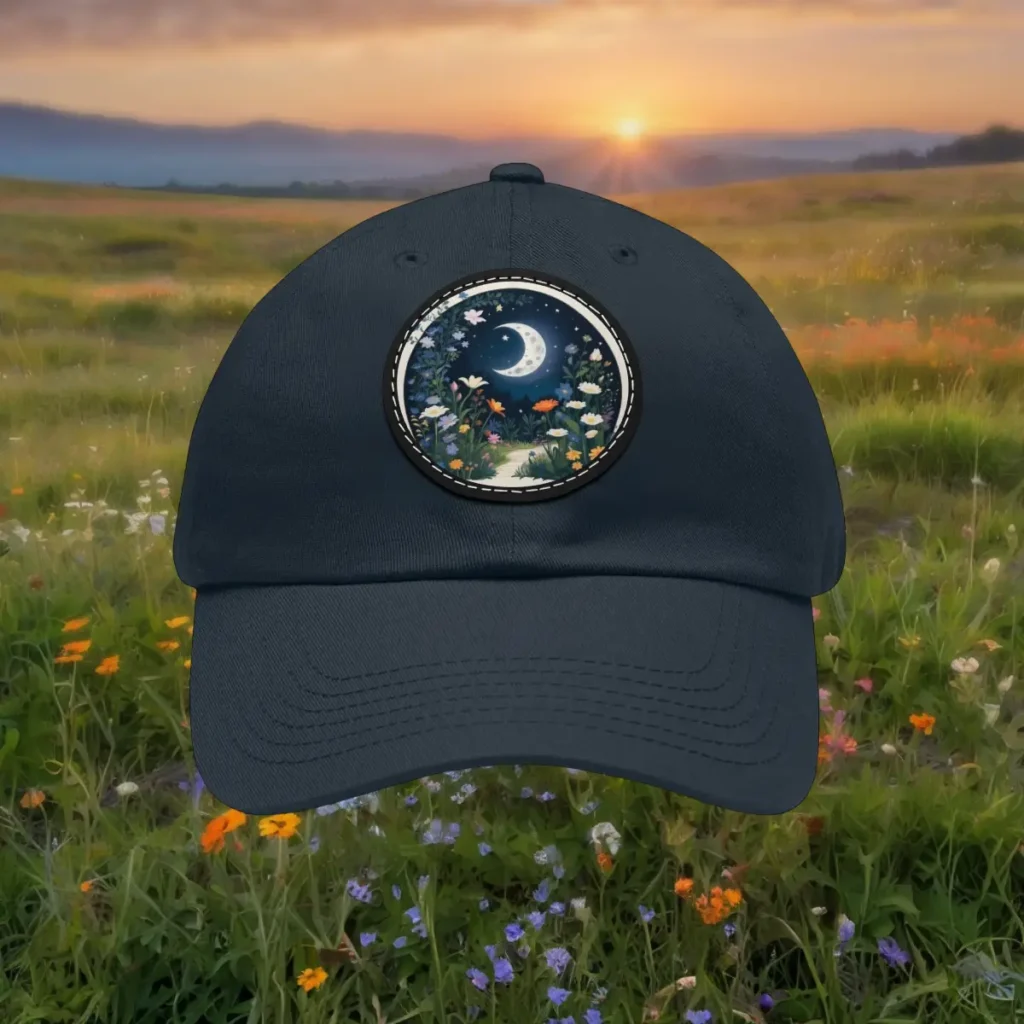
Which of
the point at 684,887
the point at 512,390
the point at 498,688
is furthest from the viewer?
the point at 684,887

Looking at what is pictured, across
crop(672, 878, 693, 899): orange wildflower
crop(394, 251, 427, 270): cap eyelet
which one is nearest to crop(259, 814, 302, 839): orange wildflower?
crop(672, 878, 693, 899): orange wildflower

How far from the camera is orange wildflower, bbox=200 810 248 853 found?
1030mm

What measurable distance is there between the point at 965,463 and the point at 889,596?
2.52 ft

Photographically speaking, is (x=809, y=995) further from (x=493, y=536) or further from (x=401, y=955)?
(x=493, y=536)

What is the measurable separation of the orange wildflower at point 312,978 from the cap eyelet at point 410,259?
0.72 meters

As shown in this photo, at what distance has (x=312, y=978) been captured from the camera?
3.15 feet

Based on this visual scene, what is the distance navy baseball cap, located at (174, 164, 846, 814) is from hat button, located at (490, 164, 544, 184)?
0.09m

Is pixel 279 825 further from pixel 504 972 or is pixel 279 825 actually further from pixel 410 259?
pixel 410 259

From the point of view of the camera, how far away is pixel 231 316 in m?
2.30

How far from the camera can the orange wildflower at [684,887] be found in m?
1.01

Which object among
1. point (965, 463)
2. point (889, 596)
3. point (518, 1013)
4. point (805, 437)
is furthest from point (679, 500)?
point (965, 463)

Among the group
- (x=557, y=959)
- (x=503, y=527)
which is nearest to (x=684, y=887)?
(x=557, y=959)

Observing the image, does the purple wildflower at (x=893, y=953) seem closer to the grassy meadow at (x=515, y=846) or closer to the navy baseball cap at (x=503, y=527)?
the grassy meadow at (x=515, y=846)

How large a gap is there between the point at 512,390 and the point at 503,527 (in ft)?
0.45
